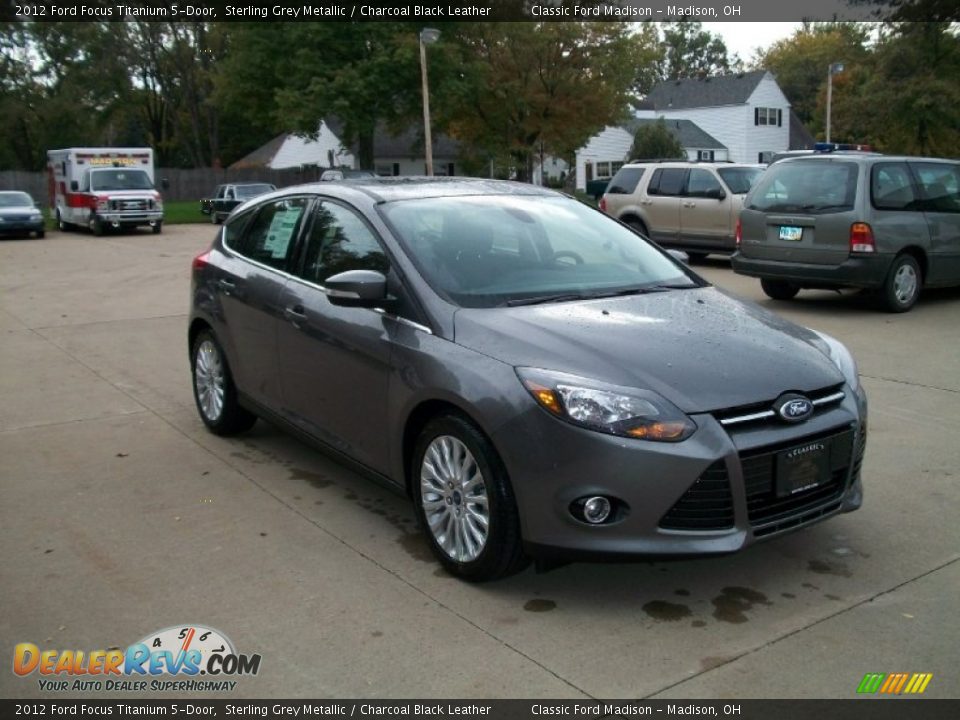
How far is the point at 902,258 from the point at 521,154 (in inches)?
1380

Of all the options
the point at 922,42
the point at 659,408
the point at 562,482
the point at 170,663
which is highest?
the point at 922,42

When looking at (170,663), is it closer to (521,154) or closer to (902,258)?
(902,258)

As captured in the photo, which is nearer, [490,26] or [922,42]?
[922,42]

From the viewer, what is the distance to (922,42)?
33875 mm

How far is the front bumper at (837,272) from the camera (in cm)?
1077

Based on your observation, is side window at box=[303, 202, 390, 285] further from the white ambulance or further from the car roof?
the white ambulance

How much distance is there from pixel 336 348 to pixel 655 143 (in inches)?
2039

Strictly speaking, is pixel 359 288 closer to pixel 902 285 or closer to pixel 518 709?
pixel 518 709

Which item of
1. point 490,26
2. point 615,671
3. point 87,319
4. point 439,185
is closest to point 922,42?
point 490,26

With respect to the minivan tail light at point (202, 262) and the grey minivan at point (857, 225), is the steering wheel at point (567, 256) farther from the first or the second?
the grey minivan at point (857, 225)

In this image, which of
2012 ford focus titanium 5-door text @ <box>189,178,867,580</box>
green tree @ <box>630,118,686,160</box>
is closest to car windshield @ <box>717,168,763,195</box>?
2012 ford focus titanium 5-door text @ <box>189,178,867,580</box>

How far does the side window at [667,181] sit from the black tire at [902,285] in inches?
249

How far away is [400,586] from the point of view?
417 cm

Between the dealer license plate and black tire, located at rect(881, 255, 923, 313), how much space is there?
103 centimetres
